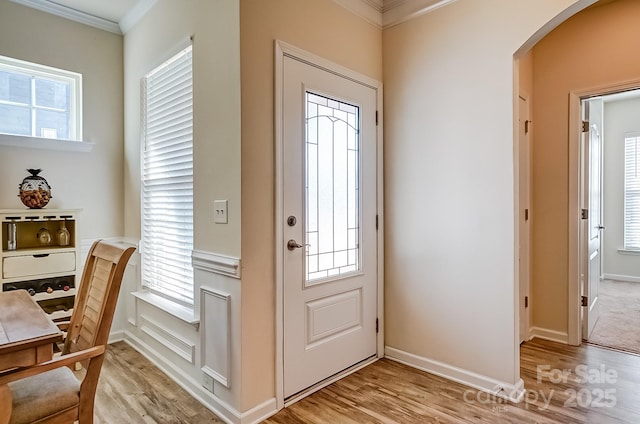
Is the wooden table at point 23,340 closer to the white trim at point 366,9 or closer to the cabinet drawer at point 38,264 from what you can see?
the cabinet drawer at point 38,264

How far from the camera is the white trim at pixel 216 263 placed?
6.49 ft

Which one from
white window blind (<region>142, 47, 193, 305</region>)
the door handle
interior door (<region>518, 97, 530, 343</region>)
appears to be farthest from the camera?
interior door (<region>518, 97, 530, 343</region>)

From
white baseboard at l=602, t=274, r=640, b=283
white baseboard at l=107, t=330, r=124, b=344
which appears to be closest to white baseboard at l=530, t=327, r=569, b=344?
white baseboard at l=602, t=274, r=640, b=283

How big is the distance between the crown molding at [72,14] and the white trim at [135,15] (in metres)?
0.10

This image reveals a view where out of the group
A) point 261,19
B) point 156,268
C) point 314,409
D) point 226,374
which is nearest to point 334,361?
point 314,409

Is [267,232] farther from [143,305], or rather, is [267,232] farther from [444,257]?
[143,305]

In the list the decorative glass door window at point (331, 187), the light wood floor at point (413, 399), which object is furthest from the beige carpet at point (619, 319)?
the decorative glass door window at point (331, 187)

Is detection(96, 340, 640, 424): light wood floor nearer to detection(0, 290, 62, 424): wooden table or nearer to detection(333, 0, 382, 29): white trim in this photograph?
detection(0, 290, 62, 424): wooden table

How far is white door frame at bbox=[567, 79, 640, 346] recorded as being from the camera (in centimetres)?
311

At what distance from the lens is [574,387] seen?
237cm

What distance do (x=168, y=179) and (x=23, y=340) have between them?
1.65 metres

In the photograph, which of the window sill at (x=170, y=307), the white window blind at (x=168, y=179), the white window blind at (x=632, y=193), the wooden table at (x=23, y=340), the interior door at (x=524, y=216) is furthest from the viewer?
the white window blind at (x=632, y=193)

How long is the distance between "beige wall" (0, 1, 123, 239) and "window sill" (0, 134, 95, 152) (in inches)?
1.5

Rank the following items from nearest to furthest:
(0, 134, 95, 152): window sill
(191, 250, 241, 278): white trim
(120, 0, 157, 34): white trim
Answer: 1. (191, 250, 241, 278): white trim
2. (0, 134, 95, 152): window sill
3. (120, 0, 157, 34): white trim
